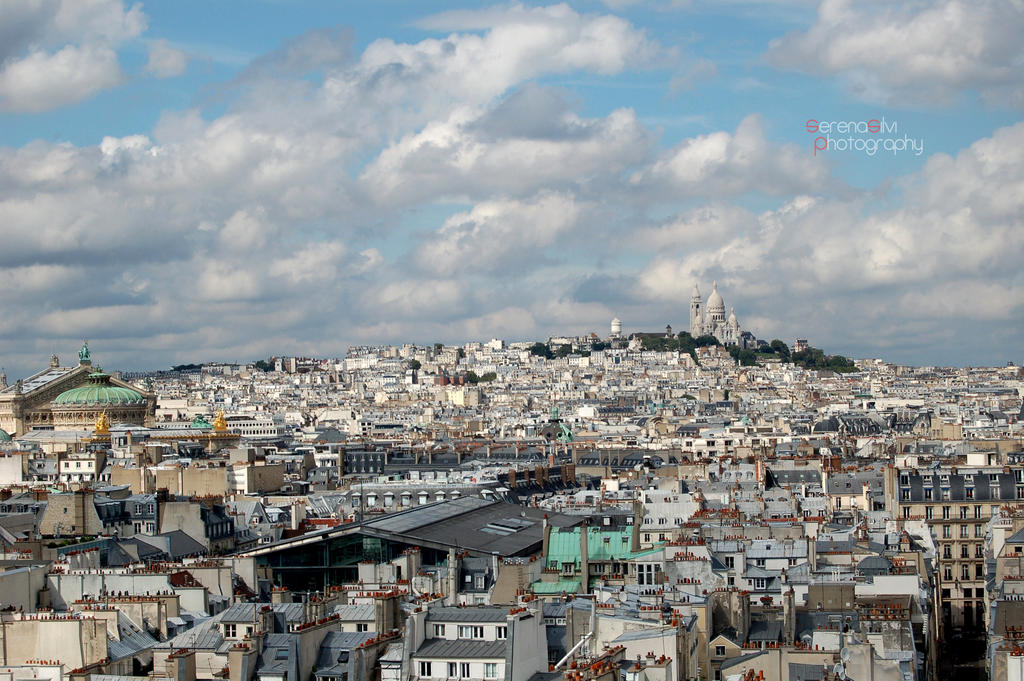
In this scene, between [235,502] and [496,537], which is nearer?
[496,537]

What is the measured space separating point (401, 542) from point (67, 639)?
55.2 ft

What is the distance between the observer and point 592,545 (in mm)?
42531

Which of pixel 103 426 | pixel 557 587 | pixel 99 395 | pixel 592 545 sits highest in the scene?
pixel 99 395

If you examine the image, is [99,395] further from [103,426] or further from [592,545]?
[592,545]

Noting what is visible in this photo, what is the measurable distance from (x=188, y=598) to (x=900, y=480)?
29685mm

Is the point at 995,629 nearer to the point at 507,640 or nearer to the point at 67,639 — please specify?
the point at 507,640

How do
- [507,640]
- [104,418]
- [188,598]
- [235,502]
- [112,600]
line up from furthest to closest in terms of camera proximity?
[104,418]
[235,502]
[188,598]
[112,600]
[507,640]

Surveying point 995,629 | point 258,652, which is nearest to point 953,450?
point 995,629

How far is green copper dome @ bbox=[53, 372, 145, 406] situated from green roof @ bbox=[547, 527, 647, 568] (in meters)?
87.6

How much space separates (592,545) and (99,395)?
90688 mm

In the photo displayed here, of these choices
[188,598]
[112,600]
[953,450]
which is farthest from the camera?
[953,450]

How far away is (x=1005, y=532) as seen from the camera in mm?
49094

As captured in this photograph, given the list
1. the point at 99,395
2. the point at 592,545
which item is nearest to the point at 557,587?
the point at 592,545

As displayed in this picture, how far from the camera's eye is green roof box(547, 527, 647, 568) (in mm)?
41312
